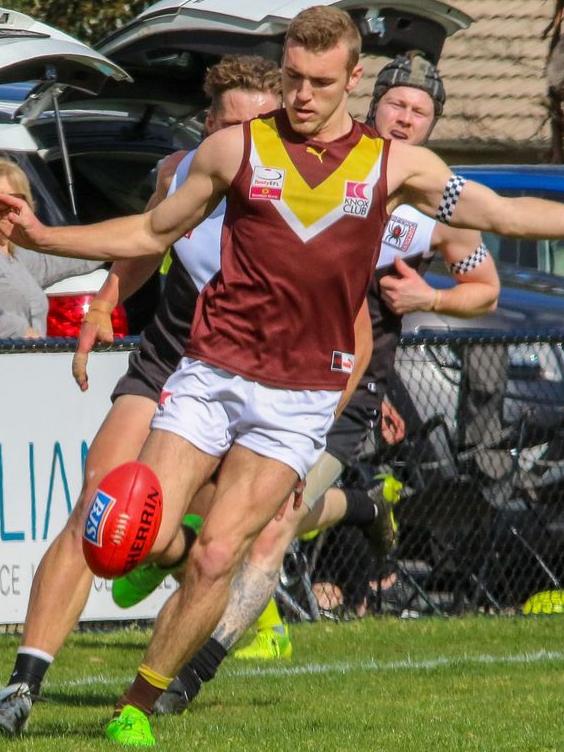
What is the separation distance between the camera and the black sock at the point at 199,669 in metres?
6.54

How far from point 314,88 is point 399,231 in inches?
68.8

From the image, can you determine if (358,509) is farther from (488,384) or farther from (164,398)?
(164,398)

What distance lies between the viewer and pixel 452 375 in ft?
31.4

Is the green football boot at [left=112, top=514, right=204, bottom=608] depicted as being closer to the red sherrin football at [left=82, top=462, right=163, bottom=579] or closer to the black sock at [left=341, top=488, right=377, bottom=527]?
the red sherrin football at [left=82, top=462, right=163, bottom=579]

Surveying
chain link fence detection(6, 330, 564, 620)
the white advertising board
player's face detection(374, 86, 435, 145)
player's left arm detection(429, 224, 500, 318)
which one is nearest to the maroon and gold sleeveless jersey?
player's left arm detection(429, 224, 500, 318)

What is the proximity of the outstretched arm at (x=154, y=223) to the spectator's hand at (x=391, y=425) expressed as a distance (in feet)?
10.7

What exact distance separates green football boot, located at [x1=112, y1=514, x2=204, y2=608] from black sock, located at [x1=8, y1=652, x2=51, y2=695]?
1.27 feet

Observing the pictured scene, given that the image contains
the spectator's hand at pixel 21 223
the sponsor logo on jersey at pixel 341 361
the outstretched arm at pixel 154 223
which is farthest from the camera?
the sponsor logo on jersey at pixel 341 361

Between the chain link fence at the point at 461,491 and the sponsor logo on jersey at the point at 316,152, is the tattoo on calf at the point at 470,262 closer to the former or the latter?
the sponsor logo on jersey at the point at 316,152

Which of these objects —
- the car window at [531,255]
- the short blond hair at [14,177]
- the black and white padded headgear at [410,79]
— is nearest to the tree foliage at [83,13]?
the car window at [531,255]

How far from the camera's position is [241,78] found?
707cm

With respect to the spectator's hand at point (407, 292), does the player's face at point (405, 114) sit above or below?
above

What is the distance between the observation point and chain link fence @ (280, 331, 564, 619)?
9.52 metres

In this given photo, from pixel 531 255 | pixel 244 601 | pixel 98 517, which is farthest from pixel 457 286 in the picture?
pixel 531 255
